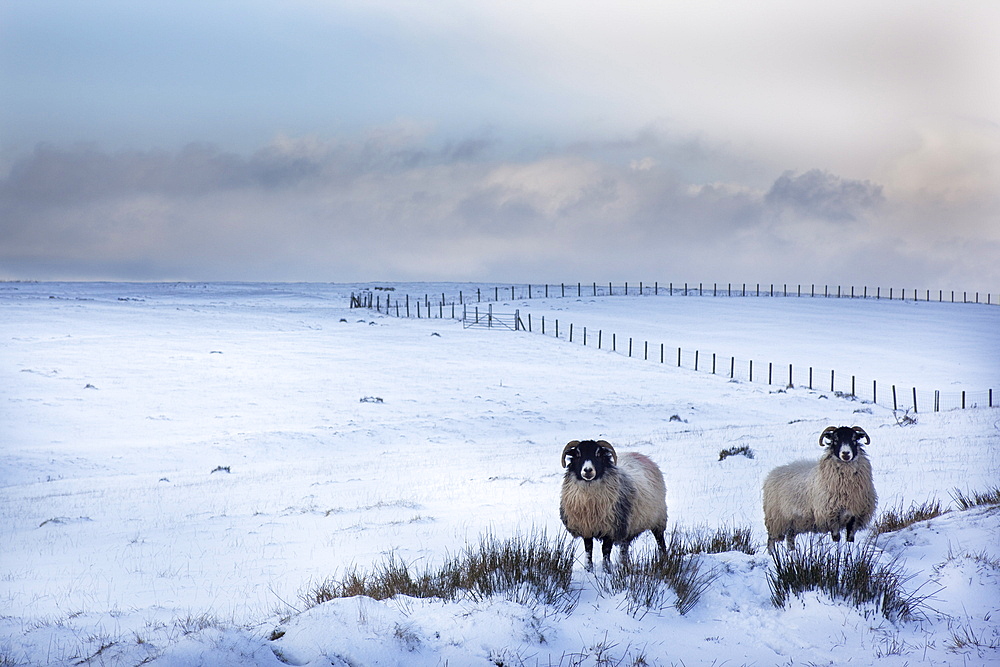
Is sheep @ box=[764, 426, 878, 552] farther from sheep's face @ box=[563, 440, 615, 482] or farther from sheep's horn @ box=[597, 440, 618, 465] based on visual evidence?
sheep's face @ box=[563, 440, 615, 482]

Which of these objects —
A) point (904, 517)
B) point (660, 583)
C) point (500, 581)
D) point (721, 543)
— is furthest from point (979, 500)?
point (500, 581)

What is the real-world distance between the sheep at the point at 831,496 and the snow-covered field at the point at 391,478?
0.86 meters

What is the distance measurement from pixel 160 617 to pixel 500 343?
40260 millimetres

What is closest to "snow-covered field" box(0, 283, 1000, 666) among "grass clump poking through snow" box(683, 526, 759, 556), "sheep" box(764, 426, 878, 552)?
"sheep" box(764, 426, 878, 552)

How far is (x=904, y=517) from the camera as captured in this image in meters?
10.3

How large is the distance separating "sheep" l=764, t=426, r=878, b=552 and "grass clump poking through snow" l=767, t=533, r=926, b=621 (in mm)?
2650

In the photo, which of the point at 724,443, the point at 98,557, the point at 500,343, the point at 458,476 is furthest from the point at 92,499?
the point at 500,343

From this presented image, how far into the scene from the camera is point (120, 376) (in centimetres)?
3203

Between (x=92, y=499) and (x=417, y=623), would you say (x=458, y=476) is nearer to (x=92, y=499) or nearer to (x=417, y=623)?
(x=92, y=499)

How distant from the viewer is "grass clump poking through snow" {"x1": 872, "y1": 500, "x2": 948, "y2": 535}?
9516 millimetres

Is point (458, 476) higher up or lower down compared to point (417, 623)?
lower down

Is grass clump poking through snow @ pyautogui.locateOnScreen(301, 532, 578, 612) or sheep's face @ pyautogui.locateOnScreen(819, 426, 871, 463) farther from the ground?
sheep's face @ pyautogui.locateOnScreen(819, 426, 871, 463)

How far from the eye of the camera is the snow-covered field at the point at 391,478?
5672 mm

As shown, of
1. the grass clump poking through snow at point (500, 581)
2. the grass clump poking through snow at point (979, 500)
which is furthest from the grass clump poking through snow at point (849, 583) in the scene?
the grass clump poking through snow at point (979, 500)
